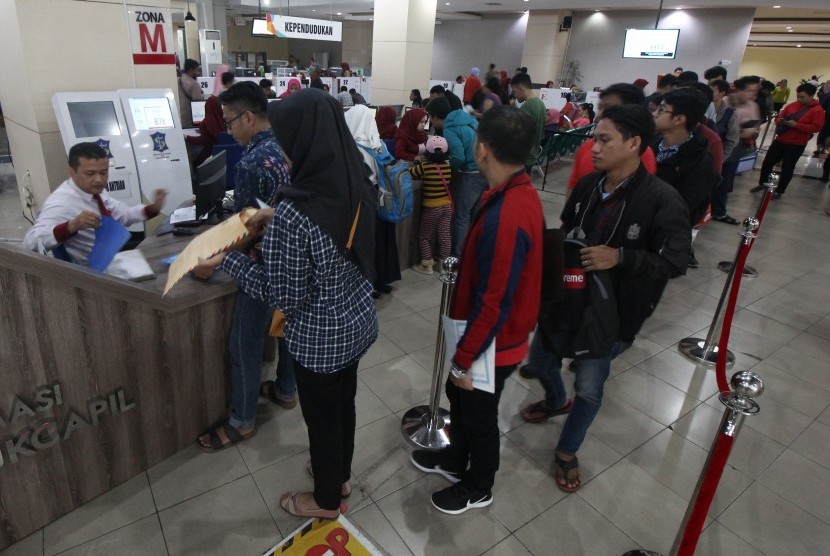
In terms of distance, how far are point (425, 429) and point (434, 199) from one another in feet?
6.95

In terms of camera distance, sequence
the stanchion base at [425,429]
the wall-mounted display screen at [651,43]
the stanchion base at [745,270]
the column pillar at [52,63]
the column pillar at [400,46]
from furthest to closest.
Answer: the wall-mounted display screen at [651,43]
the column pillar at [400,46]
the stanchion base at [745,270]
the column pillar at [52,63]
the stanchion base at [425,429]

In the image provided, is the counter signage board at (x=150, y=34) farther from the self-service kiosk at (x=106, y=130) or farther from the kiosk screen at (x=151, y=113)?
the self-service kiosk at (x=106, y=130)

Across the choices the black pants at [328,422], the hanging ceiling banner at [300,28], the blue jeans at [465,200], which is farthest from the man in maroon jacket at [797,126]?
the hanging ceiling banner at [300,28]

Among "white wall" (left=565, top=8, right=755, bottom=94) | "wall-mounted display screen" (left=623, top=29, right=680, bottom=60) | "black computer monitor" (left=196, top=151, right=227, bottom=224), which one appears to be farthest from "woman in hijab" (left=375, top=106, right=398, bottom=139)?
"white wall" (left=565, top=8, right=755, bottom=94)

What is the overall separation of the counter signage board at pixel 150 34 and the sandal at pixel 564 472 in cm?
459

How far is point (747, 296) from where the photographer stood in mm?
4473

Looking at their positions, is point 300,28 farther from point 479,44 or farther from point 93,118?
point 479,44

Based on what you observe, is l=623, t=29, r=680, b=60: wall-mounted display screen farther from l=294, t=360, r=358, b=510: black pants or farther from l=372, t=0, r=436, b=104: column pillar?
l=294, t=360, r=358, b=510: black pants

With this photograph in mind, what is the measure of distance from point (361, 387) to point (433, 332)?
0.83m

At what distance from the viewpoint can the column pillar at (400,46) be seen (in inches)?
342

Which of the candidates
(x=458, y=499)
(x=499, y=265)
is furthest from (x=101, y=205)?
(x=458, y=499)

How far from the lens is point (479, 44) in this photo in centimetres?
1916

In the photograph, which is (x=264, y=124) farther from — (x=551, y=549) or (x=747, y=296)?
(x=747, y=296)

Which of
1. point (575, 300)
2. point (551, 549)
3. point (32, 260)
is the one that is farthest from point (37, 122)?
point (551, 549)
